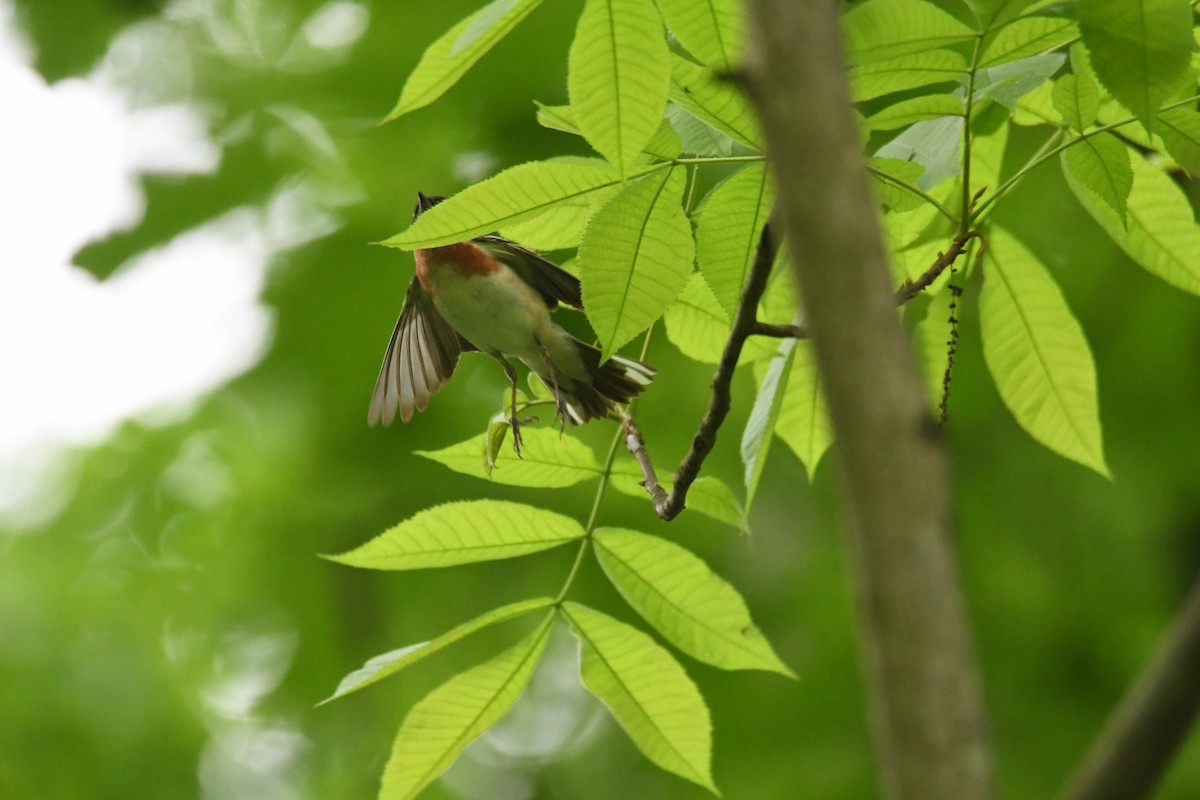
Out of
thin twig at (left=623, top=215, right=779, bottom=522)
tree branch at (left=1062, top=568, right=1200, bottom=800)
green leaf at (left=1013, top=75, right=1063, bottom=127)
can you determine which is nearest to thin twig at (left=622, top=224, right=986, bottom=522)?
thin twig at (left=623, top=215, right=779, bottom=522)

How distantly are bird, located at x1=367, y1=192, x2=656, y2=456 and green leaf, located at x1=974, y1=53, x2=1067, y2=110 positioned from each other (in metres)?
1.17

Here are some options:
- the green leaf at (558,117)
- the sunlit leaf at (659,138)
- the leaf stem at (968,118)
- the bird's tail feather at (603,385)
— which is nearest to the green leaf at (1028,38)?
the leaf stem at (968,118)

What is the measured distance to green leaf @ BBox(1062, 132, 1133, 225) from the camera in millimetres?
1961

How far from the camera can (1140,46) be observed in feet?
5.29

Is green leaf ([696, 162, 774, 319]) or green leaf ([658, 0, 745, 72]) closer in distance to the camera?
green leaf ([658, 0, 745, 72])

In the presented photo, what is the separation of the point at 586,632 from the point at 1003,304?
1.08 meters

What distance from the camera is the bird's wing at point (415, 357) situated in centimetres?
301

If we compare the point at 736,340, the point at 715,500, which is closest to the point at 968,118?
the point at 736,340

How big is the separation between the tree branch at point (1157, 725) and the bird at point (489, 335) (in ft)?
4.53

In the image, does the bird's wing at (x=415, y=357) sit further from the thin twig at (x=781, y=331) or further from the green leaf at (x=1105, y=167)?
the green leaf at (x=1105, y=167)

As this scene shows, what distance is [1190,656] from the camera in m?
1.87

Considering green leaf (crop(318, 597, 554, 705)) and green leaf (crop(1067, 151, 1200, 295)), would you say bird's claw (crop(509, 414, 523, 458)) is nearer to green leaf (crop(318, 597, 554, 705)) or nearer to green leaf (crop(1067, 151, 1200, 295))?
green leaf (crop(318, 597, 554, 705))

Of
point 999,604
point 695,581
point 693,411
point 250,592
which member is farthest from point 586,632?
point 250,592

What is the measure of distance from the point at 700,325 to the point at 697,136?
1.60ft
